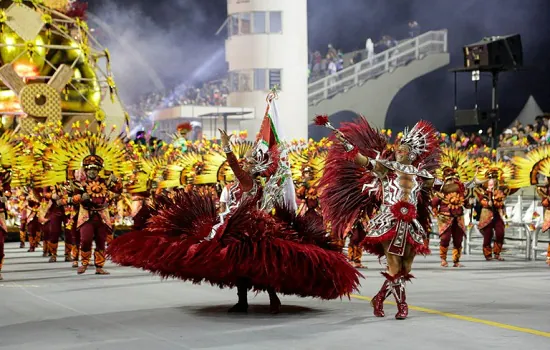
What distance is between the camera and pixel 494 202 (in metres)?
17.9

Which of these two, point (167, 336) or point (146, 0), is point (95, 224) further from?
Result: point (146, 0)

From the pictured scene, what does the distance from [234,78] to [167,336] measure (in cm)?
2938

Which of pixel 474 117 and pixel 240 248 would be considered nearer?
pixel 240 248

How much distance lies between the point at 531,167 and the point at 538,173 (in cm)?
19

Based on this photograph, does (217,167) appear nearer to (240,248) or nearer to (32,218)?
(32,218)

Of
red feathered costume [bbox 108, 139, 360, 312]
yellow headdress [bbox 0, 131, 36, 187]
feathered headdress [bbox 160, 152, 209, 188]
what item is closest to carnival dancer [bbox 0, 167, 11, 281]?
yellow headdress [bbox 0, 131, 36, 187]

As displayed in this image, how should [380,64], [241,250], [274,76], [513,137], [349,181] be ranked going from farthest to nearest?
[274,76] → [380,64] → [513,137] → [349,181] → [241,250]

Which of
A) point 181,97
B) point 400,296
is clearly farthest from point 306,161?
point 181,97

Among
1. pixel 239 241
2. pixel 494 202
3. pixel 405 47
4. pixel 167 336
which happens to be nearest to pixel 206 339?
pixel 167 336

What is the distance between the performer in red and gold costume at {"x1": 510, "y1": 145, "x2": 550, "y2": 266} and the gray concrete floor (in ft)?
7.38

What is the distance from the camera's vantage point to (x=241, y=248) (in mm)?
9883

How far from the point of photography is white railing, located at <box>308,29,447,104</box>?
113 feet

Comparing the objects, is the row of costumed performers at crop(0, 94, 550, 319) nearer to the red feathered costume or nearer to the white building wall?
the red feathered costume

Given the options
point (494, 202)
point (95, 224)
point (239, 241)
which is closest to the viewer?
point (239, 241)
